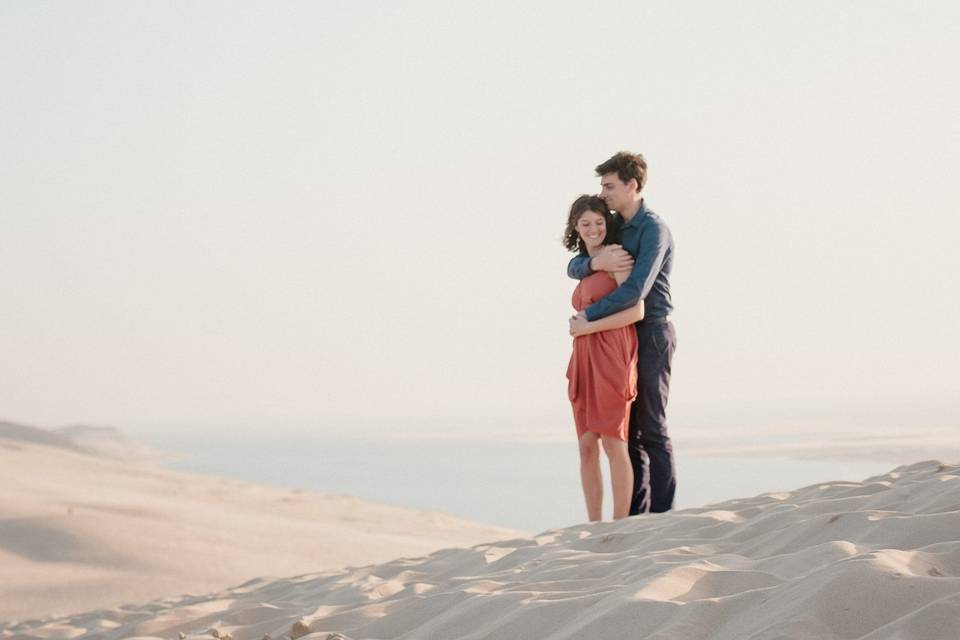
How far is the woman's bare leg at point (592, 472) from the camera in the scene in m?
5.23

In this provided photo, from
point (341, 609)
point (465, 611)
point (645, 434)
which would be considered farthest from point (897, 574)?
point (645, 434)

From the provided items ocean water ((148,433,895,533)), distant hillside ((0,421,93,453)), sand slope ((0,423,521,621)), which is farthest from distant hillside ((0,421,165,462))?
sand slope ((0,423,521,621))

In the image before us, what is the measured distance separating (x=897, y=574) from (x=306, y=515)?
953 cm

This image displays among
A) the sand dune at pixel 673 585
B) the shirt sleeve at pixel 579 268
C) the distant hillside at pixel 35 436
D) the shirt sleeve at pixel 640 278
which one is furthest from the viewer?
the distant hillside at pixel 35 436

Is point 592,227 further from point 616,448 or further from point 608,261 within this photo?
point 616,448

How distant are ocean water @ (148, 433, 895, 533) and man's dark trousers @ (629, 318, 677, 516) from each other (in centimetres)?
299

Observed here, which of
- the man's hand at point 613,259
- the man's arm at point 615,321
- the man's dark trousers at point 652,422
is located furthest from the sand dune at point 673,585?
the man's hand at point 613,259

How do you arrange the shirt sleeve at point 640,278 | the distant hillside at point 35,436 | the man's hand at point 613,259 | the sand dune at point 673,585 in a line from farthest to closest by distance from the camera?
the distant hillside at point 35,436 < the man's hand at point 613,259 < the shirt sleeve at point 640,278 < the sand dune at point 673,585

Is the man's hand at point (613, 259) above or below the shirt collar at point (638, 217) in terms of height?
below

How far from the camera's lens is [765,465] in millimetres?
21547

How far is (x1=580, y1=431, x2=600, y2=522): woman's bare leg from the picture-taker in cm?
523

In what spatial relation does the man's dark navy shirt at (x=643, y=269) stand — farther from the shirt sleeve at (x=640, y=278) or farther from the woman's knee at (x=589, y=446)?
the woman's knee at (x=589, y=446)

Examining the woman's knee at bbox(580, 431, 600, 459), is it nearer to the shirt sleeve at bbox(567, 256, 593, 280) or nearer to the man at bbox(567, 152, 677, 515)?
the man at bbox(567, 152, 677, 515)

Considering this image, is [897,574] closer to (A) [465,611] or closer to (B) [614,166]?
(A) [465,611]
